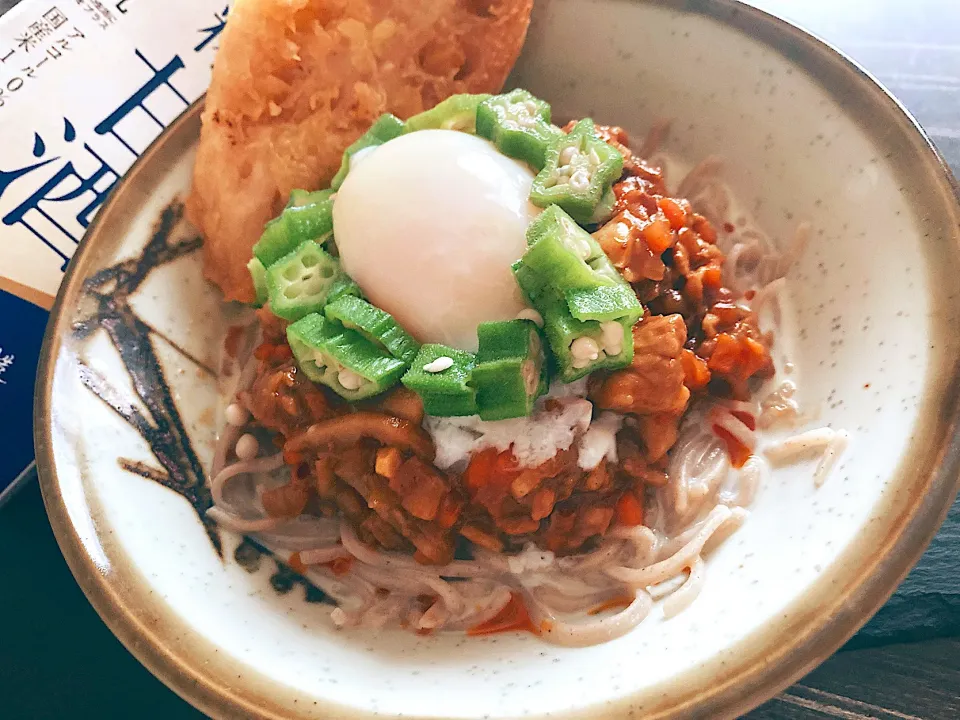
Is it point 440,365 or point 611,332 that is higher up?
point 440,365

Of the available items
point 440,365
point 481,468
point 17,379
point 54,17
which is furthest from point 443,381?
point 54,17

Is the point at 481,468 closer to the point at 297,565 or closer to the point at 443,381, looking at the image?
the point at 443,381

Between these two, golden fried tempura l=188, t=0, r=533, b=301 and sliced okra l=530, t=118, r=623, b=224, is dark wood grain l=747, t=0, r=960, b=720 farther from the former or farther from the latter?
golden fried tempura l=188, t=0, r=533, b=301

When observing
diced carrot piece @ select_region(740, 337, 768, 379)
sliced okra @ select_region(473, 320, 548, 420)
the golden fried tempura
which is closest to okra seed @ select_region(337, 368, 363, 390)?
sliced okra @ select_region(473, 320, 548, 420)

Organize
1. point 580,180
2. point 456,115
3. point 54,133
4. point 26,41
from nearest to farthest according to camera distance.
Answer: point 580,180, point 456,115, point 26,41, point 54,133

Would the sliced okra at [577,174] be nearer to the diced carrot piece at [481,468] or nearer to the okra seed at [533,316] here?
the okra seed at [533,316]
